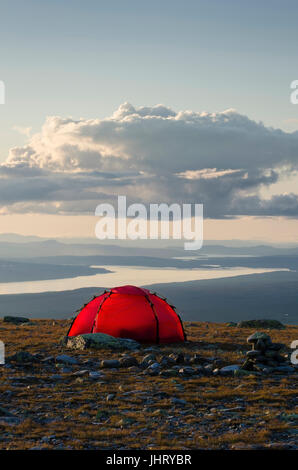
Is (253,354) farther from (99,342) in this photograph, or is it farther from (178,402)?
(99,342)

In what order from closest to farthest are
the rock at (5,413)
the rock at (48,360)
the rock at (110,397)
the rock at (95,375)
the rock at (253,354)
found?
the rock at (5,413)
the rock at (110,397)
the rock at (95,375)
the rock at (253,354)
the rock at (48,360)

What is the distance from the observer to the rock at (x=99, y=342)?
1085 inches

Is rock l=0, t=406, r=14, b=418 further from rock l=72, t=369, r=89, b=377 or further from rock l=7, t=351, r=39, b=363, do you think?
rock l=7, t=351, r=39, b=363

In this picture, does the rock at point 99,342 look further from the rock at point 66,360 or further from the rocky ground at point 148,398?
the rock at point 66,360

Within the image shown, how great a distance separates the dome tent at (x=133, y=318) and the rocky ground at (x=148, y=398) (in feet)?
4.14

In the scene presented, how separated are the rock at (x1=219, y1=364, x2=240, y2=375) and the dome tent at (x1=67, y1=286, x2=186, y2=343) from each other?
24.1 ft

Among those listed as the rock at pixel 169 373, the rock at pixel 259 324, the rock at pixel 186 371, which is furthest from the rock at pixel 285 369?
the rock at pixel 259 324

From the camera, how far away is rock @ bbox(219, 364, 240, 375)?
22234 millimetres

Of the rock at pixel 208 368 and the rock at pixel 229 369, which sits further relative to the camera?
the rock at pixel 208 368

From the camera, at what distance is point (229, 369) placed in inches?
893

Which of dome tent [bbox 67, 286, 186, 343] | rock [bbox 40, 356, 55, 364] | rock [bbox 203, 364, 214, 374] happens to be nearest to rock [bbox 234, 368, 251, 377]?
rock [bbox 203, 364, 214, 374]
